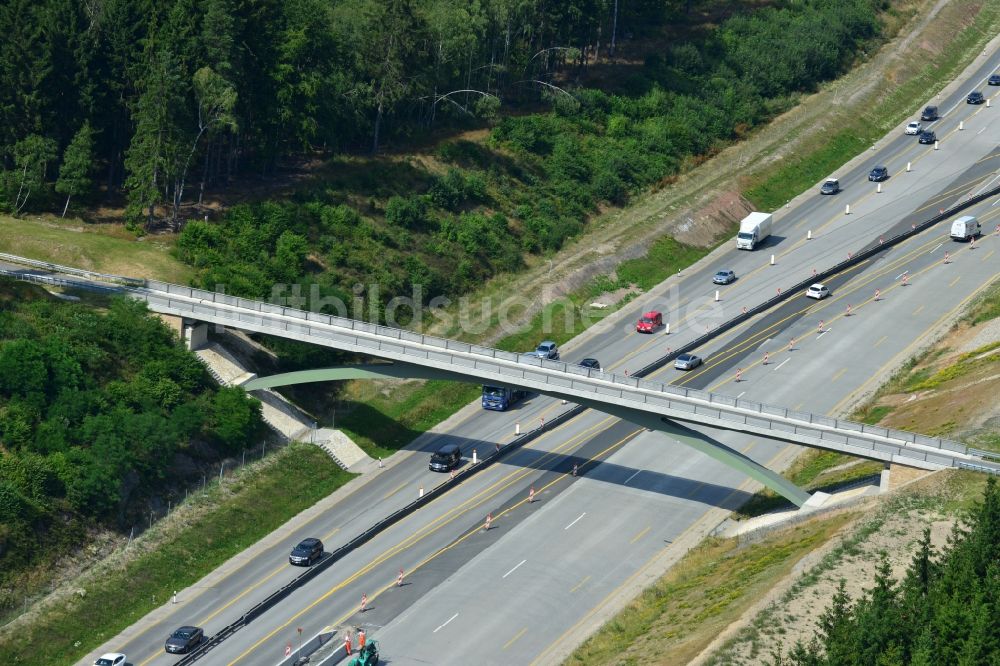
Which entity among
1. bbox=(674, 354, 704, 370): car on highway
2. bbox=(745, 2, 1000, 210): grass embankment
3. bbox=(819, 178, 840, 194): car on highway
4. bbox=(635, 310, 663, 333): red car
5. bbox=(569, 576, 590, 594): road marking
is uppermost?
bbox=(745, 2, 1000, 210): grass embankment

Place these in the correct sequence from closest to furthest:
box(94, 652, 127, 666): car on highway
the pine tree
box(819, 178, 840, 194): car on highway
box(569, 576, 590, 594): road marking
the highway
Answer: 1. box(94, 652, 127, 666): car on highway
2. the highway
3. box(569, 576, 590, 594): road marking
4. the pine tree
5. box(819, 178, 840, 194): car on highway

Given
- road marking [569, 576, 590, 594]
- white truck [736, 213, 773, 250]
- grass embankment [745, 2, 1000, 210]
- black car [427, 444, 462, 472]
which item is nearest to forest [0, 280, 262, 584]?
black car [427, 444, 462, 472]

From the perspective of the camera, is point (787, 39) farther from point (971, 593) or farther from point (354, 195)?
point (971, 593)

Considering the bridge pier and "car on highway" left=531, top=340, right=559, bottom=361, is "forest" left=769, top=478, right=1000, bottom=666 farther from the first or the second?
the bridge pier

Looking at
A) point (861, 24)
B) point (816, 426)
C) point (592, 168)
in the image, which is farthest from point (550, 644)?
point (861, 24)

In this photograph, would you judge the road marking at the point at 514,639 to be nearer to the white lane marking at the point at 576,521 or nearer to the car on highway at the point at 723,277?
the white lane marking at the point at 576,521

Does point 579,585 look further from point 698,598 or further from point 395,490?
point 395,490

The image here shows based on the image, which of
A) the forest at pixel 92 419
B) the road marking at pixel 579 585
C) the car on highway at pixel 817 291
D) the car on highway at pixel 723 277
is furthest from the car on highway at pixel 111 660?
the car on highway at pixel 817 291
